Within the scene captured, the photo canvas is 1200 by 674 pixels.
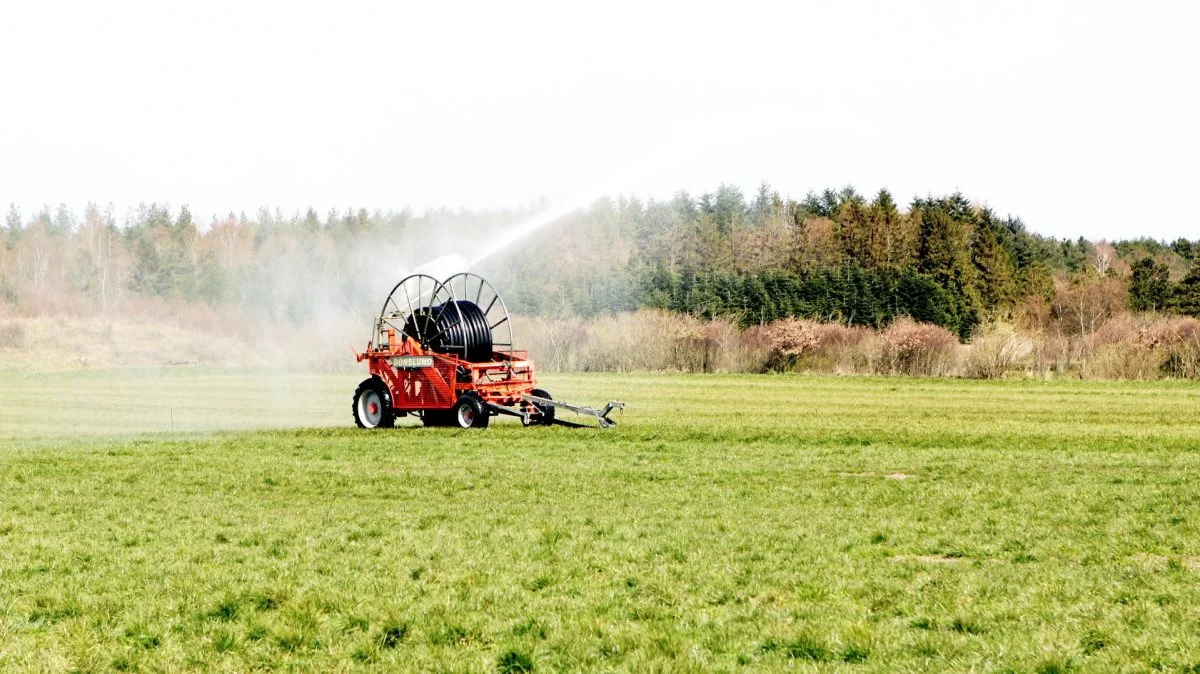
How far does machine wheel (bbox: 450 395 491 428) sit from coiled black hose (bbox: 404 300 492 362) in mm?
1314

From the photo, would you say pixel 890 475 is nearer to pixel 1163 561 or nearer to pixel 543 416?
pixel 1163 561

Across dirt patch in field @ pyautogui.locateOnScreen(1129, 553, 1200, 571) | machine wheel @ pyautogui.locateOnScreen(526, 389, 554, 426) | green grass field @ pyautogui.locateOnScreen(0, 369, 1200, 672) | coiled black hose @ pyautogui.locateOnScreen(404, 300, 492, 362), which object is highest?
coiled black hose @ pyautogui.locateOnScreen(404, 300, 492, 362)

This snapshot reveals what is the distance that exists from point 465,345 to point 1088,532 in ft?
68.6

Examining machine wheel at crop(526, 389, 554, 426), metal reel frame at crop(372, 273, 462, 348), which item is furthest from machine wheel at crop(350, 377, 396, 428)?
machine wheel at crop(526, 389, 554, 426)

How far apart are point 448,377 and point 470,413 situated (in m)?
1.17

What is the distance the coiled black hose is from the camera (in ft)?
105

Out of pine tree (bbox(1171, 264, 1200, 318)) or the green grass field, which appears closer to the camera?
the green grass field

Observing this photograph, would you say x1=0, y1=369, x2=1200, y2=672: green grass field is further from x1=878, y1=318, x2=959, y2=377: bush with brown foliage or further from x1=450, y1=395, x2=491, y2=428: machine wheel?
x1=878, y1=318, x2=959, y2=377: bush with brown foliage

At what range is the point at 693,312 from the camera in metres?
96.8

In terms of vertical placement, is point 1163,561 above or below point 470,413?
below

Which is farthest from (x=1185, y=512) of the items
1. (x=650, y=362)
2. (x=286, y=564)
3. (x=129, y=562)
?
(x=650, y=362)

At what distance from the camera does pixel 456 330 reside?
32156mm

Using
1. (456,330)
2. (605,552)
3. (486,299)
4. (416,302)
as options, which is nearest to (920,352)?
(486,299)

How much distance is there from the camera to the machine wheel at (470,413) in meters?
31.4
